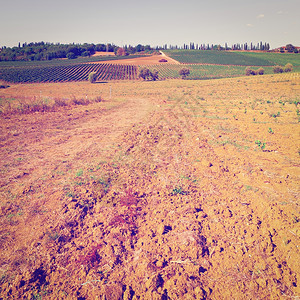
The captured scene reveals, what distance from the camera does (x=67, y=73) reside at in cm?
6269

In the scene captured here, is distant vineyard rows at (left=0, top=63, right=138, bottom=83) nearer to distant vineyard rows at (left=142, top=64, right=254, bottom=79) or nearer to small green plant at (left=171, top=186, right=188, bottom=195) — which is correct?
distant vineyard rows at (left=142, top=64, right=254, bottom=79)

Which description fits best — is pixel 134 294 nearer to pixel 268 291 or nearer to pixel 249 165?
pixel 268 291

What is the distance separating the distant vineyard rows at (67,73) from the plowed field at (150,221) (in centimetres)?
5618

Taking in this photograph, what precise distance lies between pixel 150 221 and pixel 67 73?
6957 cm

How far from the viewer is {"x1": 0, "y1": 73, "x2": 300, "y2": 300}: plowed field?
9.17 feet

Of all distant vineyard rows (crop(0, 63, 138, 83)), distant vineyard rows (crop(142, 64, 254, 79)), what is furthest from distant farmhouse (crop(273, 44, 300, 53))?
distant vineyard rows (crop(0, 63, 138, 83))

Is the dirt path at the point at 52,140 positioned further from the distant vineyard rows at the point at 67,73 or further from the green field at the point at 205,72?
the green field at the point at 205,72

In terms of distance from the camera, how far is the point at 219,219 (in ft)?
13.1

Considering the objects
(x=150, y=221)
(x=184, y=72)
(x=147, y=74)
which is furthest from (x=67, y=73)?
(x=150, y=221)

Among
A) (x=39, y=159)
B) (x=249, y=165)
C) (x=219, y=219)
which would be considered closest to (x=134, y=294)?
(x=219, y=219)

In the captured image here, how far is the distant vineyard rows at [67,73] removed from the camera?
2170 inches

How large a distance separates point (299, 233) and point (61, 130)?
→ 10427 millimetres

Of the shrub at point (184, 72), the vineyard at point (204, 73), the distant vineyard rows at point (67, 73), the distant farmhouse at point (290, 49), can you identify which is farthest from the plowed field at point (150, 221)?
the distant farmhouse at point (290, 49)

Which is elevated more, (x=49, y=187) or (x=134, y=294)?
(x=49, y=187)
